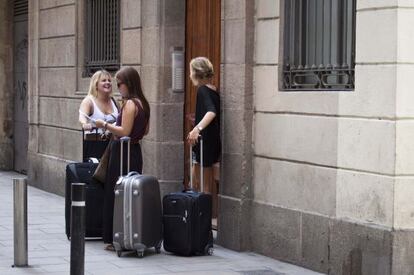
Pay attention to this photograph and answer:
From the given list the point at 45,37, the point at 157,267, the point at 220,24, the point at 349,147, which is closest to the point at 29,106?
the point at 45,37

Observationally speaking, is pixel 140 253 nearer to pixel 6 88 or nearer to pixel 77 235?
pixel 77 235

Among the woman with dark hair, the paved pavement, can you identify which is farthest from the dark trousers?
the paved pavement

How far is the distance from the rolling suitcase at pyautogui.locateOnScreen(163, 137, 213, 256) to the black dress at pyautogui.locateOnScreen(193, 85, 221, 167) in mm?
524

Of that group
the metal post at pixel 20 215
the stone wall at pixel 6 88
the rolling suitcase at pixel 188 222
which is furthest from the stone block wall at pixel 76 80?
the metal post at pixel 20 215

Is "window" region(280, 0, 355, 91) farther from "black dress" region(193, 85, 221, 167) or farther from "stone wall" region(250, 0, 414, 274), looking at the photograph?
"black dress" region(193, 85, 221, 167)

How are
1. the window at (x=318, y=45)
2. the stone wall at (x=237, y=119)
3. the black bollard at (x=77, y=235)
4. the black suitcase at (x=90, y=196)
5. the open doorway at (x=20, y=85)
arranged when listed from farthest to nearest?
the open doorway at (x=20, y=85) → the black suitcase at (x=90, y=196) → the stone wall at (x=237, y=119) → the window at (x=318, y=45) → the black bollard at (x=77, y=235)

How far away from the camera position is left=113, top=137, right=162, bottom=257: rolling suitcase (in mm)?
9203

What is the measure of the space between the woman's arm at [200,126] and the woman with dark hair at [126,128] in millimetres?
536

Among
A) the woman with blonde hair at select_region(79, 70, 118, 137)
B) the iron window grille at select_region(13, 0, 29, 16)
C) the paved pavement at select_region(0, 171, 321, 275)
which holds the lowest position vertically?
the paved pavement at select_region(0, 171, 321, 275)

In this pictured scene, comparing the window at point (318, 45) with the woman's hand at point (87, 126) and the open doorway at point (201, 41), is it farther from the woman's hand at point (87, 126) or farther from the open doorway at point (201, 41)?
the woman's hand at point (87, 126)

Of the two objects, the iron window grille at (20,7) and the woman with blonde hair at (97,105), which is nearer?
the woman with blonde hair at (97,105)

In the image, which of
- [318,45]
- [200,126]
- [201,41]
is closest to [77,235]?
[200,126]

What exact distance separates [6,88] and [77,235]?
11.6 metres

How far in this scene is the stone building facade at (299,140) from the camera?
7.66 meters
